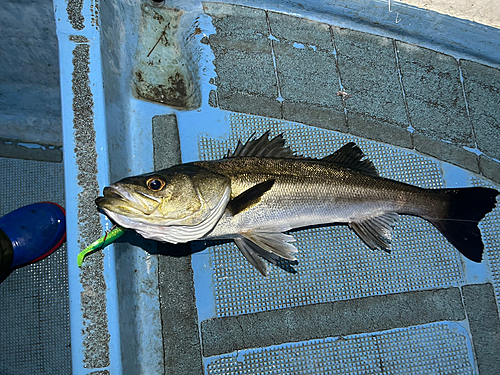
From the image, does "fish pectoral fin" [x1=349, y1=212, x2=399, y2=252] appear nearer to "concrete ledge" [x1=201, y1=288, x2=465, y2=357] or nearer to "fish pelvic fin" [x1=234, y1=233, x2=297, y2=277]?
"concrete ledge" [x1=201, y1=288, x2=465, y2=357]

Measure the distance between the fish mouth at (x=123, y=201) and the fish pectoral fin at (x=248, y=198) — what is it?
62cm

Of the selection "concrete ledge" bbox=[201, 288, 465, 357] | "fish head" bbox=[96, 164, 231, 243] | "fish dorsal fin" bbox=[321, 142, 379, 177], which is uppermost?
"fish dorsal fin" bbox=[321, 142, 379, 177]

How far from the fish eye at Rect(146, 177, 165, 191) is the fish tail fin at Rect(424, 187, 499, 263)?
93.0 inches

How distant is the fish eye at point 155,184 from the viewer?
2396 mm

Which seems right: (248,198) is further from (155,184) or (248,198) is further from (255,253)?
(155,184)

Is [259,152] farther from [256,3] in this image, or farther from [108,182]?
[256,3]

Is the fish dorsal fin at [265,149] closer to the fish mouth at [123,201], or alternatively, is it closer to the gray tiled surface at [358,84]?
the gray tiled surface at [358,84]

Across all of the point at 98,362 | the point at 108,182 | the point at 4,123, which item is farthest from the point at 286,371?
the point at 4,123

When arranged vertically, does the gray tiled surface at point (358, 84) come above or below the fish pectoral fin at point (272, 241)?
above

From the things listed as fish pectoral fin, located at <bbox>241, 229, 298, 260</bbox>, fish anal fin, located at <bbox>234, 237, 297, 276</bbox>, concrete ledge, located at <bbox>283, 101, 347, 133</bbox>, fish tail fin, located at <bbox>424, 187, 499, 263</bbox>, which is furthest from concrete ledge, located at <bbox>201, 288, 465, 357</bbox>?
concrete ledge, located at <bbox>283, 101, 347, 133</bbox>

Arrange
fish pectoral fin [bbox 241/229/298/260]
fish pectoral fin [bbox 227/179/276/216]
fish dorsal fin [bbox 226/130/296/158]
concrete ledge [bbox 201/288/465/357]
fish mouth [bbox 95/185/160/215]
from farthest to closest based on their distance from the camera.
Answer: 1. concrete ledge [bbox 201/288/465/357]
2. fish dorsal fin [bbox 226/130/296/158]
3. fish pectoral fin [bbox 241/229/298/260]
4. fish pectoral fin [bbox 227/179/276/216]
5. fish mouth [bbox 95/185/160/215]

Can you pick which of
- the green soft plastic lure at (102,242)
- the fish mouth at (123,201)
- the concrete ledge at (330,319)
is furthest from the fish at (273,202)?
the concrete ledge at (330,319)

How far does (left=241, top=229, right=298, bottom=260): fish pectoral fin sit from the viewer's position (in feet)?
8.77

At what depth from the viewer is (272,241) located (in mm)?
2713
